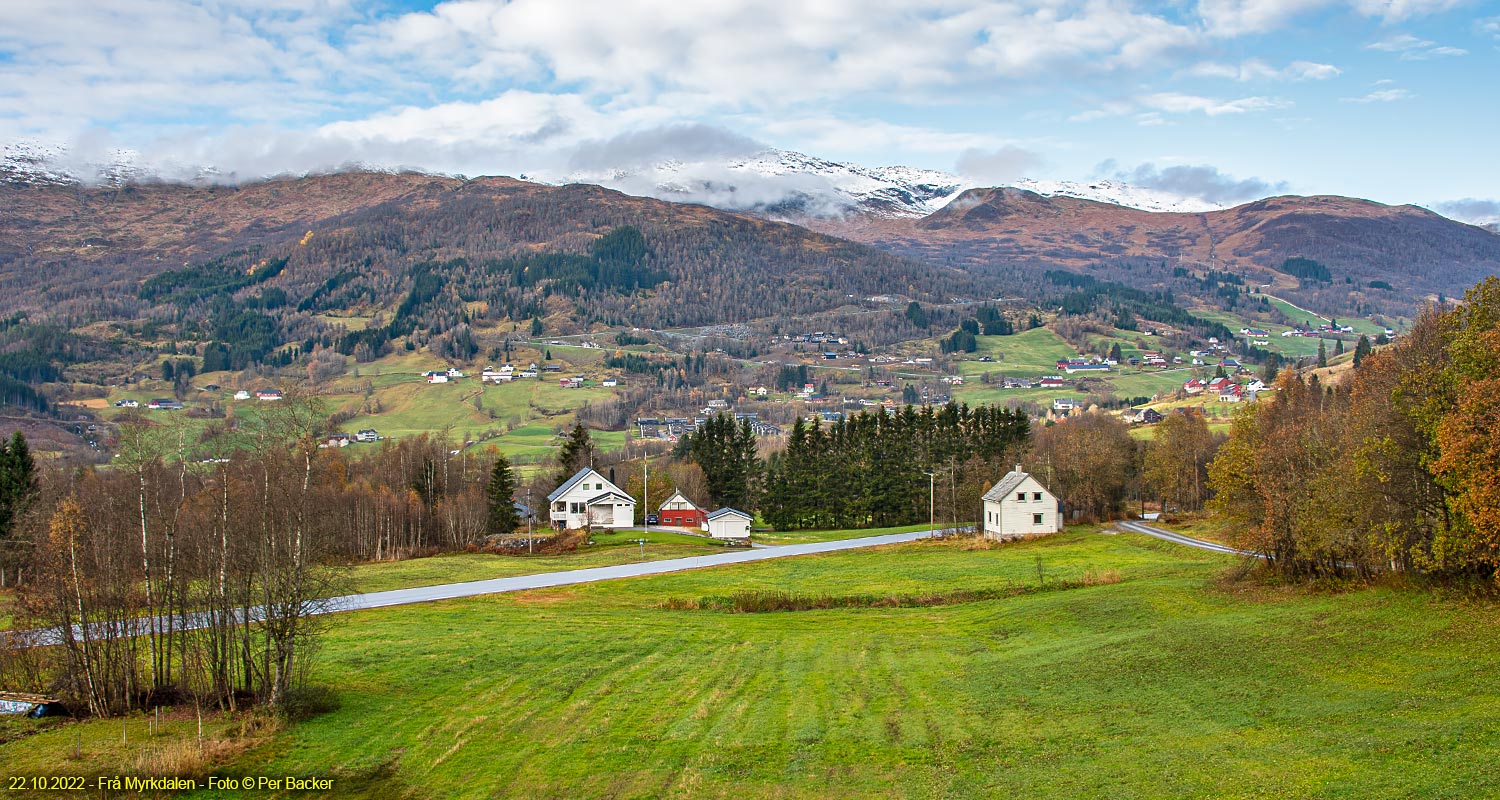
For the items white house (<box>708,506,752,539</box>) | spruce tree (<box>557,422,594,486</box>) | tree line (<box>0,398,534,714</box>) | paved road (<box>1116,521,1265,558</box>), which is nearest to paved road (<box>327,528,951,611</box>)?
white house (<box>708,506,752,539</box>)

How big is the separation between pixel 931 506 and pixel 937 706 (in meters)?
65.7

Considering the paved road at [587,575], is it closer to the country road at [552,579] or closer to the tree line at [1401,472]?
the country road at [552,579]

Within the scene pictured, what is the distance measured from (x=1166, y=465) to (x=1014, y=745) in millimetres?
72381

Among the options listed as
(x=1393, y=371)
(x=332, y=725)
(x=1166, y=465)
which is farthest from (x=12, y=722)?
(x=1166, y=465)

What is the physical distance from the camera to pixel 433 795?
65.7 ft

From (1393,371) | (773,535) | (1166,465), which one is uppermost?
(1393,371)

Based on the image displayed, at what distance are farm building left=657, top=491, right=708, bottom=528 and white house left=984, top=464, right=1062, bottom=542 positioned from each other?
108ft

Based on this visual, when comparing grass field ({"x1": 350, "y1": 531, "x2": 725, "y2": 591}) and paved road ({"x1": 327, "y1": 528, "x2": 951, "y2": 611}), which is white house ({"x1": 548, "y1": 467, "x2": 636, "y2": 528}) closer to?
grass field ({"x1": 350, "y1": 531, "x2": 725, "y2": 591})

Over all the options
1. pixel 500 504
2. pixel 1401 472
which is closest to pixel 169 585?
pixel 1401 472

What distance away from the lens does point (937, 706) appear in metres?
25.4

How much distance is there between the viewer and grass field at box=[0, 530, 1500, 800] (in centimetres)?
1881

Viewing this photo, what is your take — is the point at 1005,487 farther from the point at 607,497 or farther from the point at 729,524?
the point at 607,497

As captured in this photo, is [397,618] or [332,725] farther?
[397,618]

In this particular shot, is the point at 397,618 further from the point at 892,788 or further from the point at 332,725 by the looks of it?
the point at 892,788
